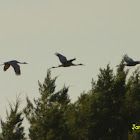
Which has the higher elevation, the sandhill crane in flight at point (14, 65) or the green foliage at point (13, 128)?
the sandhill crane in flight at point (14, 65)

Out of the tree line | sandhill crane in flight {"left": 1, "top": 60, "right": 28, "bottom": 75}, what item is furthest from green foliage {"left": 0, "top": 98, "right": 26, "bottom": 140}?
sandhill crane in flight {"left": 1, "top": 60, "right": 28, "bottom": 75}

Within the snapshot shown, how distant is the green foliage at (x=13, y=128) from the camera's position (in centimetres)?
2364

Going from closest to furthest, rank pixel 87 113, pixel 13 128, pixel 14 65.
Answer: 1. pixel 14 65
2. pixel 13 128
3. pixel 87 113

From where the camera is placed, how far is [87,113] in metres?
27.7

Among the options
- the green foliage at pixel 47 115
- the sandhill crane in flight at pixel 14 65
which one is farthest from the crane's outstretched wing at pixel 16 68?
Answer: the green foliage at pixel 47 115

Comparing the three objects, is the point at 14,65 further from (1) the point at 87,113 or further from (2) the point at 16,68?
(1) the point at 87,113

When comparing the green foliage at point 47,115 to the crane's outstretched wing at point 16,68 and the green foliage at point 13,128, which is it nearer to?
the green foliage at point 13,128

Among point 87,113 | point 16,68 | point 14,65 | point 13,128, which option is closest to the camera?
point 16,68

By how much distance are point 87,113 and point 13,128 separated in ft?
21.3

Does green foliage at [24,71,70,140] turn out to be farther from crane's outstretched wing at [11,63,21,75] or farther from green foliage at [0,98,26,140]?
crane's outstretched wing at [11,63,21,75]

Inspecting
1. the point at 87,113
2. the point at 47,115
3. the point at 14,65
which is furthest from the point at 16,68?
the point at 87,113

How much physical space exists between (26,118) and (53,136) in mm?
3909

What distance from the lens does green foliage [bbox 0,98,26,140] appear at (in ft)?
77.6

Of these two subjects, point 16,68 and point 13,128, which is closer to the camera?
point 16,68
